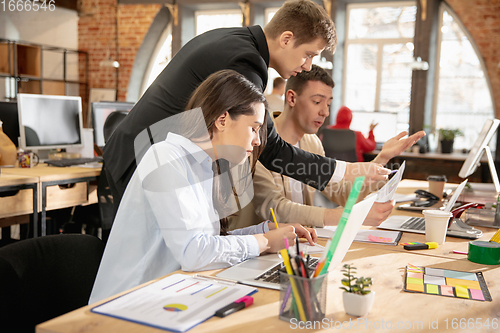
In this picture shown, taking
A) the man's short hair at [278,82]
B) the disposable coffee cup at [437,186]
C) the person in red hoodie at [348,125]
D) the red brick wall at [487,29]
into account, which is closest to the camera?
the disposable coffee cup at [437,186]

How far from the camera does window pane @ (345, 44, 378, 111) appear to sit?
6500mm

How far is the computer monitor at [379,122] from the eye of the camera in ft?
20.0

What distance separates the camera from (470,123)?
19.8 feet

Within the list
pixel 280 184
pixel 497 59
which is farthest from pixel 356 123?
pixel 280 184

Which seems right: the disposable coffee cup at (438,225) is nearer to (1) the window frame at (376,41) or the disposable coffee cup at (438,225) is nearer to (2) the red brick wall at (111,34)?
(1) the window frame at (376,41)

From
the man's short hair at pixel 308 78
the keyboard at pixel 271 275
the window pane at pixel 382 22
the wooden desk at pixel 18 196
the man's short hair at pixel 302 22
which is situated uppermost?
the window pane at pixel 382 22

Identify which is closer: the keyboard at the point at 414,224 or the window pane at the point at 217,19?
the keyboard at the point at 414,224

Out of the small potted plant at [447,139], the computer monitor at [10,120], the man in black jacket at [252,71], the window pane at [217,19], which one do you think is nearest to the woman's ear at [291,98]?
the man in black jacket at [252,71]

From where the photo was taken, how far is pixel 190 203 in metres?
1.10

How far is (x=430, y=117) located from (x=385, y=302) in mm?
5772

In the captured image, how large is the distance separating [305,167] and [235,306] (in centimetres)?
87

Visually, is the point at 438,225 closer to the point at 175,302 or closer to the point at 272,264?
the point at 272,264

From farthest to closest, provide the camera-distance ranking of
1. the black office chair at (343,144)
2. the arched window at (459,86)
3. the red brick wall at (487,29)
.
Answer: the arched window at (459,86), the red brick wall at (487,29), the black office chair at (343,144)

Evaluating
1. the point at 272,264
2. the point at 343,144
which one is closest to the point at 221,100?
the point at 272,264
